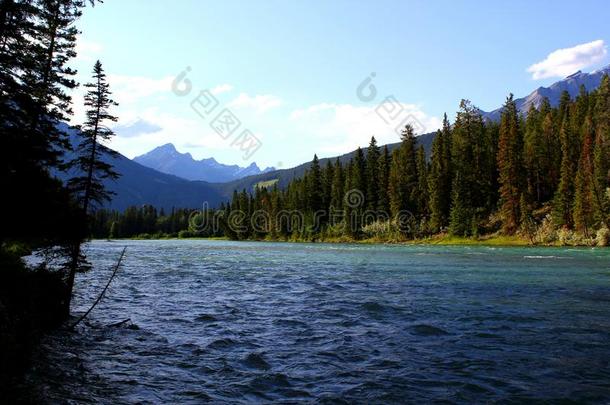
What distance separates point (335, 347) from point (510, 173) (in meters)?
97.5

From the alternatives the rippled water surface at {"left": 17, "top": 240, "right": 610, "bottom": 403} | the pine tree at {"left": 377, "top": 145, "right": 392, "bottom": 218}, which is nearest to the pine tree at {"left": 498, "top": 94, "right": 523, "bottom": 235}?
the pine tree at {"left": 377, "top": 145, "right": 392, "bottom": 218}

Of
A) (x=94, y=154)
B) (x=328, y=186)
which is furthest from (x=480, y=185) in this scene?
(x=94, y=154)

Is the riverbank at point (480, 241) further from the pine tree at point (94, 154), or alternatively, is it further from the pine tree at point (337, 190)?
the pine tree at point (94, 154)

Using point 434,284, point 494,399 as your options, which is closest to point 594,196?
point 434,284

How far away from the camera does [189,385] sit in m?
11.8

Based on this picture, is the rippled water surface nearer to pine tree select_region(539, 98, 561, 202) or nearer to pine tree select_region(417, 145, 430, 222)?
pine tree select_region(539, 98, 561, 202)

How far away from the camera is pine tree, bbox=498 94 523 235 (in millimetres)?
98938

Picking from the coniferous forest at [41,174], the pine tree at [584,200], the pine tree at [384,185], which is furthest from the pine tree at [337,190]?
the coniferous forest at [41,174]

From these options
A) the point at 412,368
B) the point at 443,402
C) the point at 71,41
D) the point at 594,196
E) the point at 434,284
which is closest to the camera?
the point at 443,402

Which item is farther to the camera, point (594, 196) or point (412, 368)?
point (594, 196)

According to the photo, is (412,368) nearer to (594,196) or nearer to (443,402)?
(443,402)

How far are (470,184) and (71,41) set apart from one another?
10188 centimetres

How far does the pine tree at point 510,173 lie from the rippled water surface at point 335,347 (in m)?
73.6

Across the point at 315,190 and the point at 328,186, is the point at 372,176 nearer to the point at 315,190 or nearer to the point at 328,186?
the point at 328,186
